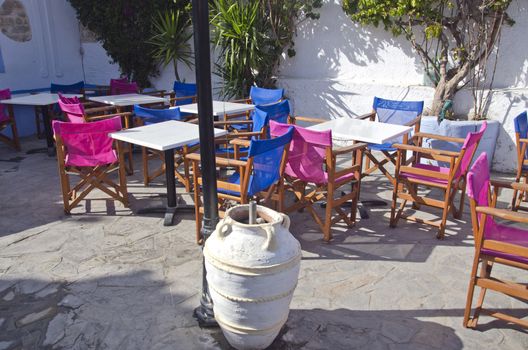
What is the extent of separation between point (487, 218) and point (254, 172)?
5.22ft

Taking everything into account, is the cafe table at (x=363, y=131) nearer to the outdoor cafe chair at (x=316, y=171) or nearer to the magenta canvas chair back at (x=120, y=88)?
the outdoor cafe chair at (x=316, y=171)

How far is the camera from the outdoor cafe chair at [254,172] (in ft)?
10.4

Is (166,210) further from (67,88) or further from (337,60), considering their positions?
(67,88)

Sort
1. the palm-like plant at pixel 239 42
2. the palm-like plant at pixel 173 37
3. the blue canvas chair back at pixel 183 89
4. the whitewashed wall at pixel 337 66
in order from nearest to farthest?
1. the whitewashed wall at pixel 337 66
2. the blue canvas chair back at pixel 183 89
3. the palm-like plant at pixel 239 42
4. the palm-like plant at pixel 173 37

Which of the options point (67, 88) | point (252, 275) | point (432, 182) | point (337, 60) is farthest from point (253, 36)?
point (252, 275)

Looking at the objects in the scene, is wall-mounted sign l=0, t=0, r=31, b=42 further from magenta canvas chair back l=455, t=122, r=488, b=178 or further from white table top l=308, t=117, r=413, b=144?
magenta canvas chair back l=455, t=122, r=488, b=178

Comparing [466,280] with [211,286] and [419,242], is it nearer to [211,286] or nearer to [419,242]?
[419,242]

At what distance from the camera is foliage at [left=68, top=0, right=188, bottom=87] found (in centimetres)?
825

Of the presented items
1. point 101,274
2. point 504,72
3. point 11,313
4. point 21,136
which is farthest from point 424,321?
point 21,136

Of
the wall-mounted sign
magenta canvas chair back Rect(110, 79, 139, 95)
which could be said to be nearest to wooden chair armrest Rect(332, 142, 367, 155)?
magenta canvas chair back Rect(110, 79, 139, 95)

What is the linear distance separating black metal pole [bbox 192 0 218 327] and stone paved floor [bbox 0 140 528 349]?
0.15m

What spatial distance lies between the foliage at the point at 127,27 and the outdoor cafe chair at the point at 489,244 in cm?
690

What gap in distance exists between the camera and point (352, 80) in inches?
269

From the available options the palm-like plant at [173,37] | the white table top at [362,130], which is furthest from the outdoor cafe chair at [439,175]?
the palm-like plant at [173,37]
